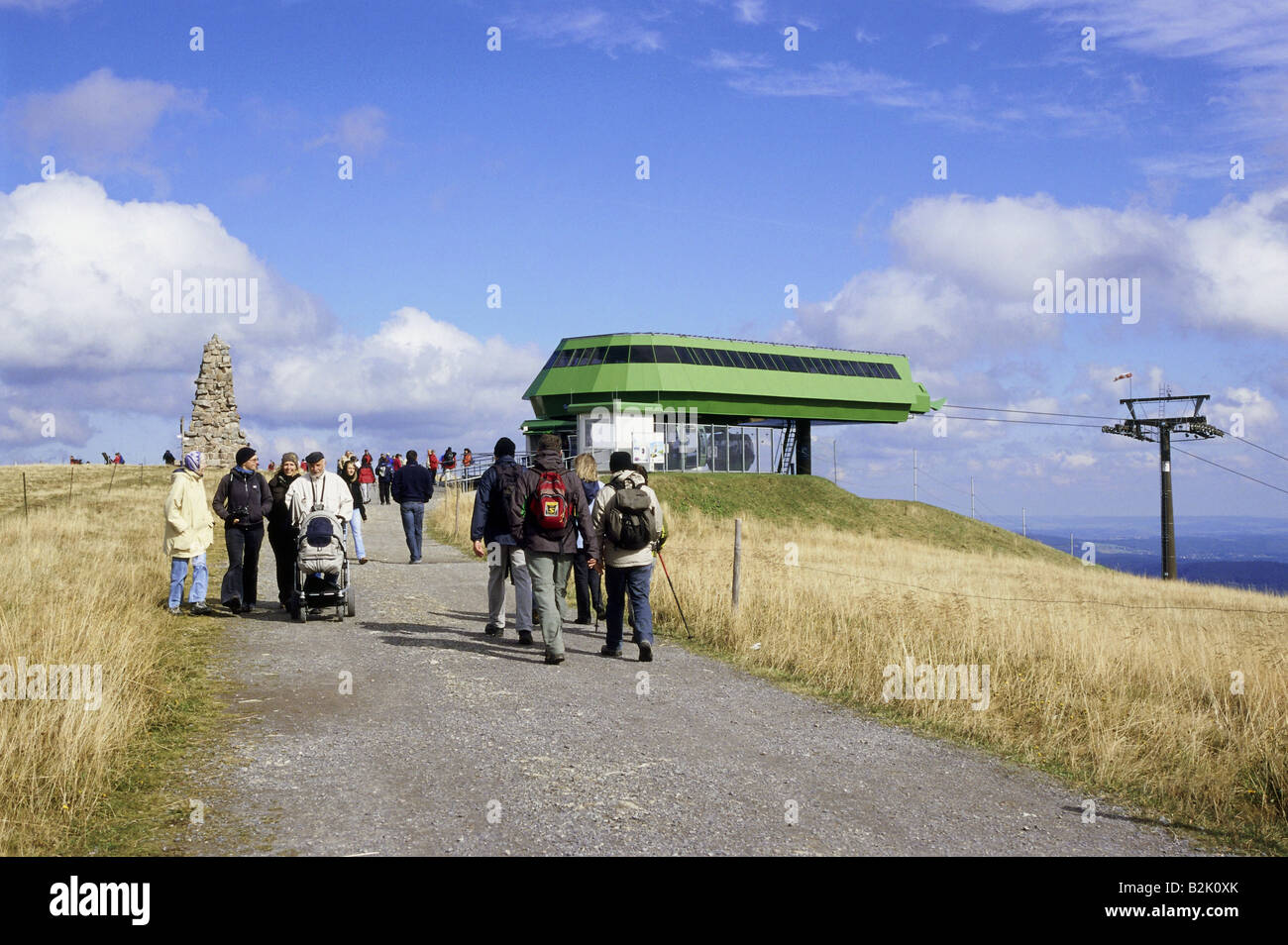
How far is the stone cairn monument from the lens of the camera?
4500 centimetres

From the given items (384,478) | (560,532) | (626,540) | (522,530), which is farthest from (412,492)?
(384,478)

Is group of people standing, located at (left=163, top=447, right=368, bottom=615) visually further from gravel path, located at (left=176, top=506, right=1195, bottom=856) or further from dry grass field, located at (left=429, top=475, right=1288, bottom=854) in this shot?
dry grass field, located at (left=429, top=475, right=1288, bottom=854)

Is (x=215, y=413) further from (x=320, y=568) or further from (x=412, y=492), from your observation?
(x=320, y=568)

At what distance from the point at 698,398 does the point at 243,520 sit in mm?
37083

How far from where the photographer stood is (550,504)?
30.6 feet

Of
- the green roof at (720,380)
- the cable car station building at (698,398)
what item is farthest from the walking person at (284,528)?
the green roof at (720,380)

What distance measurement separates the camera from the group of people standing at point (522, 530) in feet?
30.9

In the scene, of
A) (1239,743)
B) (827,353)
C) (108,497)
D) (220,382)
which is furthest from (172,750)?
(827,353)

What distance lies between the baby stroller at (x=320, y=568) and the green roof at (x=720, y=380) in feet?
116

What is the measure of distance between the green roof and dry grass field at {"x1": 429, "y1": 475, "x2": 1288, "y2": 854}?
2750 cm

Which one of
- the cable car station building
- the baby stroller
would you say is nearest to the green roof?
the cable car station building
